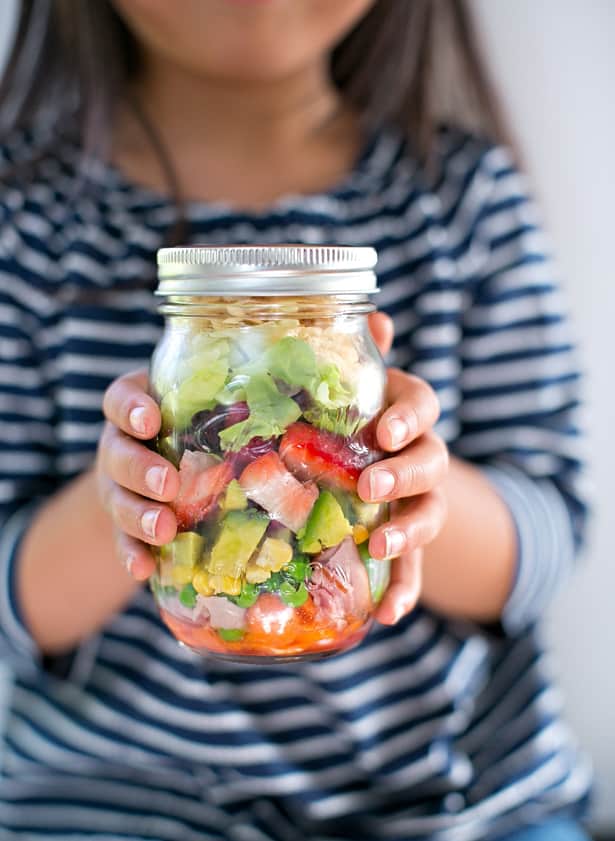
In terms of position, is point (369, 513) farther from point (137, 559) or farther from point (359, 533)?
point (137, 559)

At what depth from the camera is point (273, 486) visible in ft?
1.34

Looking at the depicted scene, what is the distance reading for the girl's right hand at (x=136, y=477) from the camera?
43cm

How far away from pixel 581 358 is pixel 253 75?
0.43 meters

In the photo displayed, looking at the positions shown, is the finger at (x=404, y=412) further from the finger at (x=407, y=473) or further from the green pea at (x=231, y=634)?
the green pea at (x=231, y=634)

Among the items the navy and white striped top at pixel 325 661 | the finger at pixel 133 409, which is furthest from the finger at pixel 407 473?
the navy and white striped top at pixel 325 661

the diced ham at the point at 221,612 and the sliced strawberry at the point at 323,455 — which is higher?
the sliced strawberry at the point at 323,455

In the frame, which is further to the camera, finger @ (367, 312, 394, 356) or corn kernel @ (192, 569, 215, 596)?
finger @ (367, 312, 394, 356)

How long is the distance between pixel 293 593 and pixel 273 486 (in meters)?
0.05

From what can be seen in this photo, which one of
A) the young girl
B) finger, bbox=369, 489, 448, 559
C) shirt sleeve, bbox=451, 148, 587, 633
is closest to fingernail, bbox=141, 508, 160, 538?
finger, bbox=369, 489, 448, 559

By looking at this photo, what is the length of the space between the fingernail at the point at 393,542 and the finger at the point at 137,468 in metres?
0.10

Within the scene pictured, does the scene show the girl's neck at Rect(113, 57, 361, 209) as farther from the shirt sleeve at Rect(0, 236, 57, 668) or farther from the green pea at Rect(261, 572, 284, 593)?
the green pea at Rect(261, 572, 284, 593)

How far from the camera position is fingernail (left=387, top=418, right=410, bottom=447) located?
17.5 inches

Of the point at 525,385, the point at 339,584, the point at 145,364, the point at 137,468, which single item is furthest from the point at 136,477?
the point at 525,385

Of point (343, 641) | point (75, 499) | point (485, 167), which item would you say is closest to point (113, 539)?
point (75, 499)
